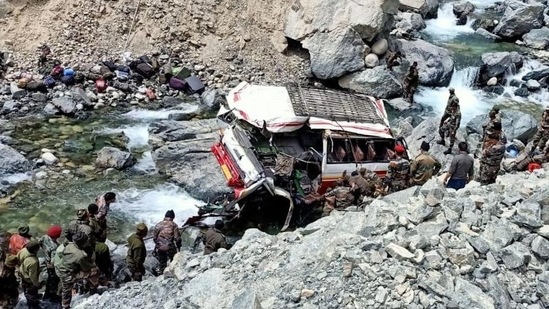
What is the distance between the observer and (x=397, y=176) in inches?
496

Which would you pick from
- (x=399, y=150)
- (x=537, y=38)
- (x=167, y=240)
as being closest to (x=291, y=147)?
(x=399, y=150)

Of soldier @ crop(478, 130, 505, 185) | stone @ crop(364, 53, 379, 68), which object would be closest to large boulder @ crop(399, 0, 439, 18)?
stone @ crop(364, 53, 379, 68)

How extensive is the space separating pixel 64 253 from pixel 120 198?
4.48m

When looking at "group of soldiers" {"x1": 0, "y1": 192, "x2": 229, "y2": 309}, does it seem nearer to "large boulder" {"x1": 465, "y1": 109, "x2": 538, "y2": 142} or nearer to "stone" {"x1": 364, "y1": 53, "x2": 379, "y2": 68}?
"large boulder" {"x1": 465, "y1": 109, "x2": 538, "y2": 142}

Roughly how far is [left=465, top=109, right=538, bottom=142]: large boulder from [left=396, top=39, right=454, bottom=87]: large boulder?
4.11m

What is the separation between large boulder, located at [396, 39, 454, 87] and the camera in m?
21.3

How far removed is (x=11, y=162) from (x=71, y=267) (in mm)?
6236

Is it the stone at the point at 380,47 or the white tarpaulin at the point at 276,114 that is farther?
the stone at the point at 380,47

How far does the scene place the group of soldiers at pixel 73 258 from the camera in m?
9.03

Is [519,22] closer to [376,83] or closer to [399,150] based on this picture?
[376,83]

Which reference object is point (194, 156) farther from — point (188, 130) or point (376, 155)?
point (376, 155)

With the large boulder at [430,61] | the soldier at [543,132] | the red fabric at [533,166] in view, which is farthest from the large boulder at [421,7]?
the red fabric at [533,166]

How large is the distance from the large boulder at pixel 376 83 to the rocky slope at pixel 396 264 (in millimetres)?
10562

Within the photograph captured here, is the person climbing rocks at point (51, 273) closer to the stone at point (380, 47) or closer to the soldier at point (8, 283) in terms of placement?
the soldier at point (8, 283)
